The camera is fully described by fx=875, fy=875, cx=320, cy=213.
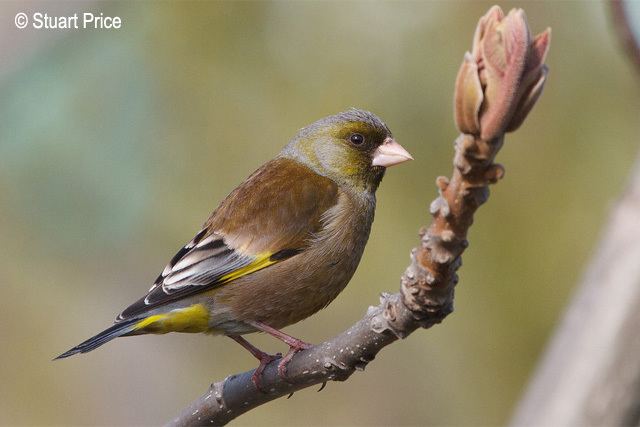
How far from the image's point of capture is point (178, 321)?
483 cm

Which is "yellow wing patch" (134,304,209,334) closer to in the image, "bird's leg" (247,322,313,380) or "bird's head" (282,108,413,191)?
"bird's leg" (247,322,313,380)

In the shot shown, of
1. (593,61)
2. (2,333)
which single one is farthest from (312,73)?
(2,333)

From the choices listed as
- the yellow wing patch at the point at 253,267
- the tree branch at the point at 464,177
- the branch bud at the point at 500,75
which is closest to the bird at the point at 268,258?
the yellow wing patch at the point at 253,267

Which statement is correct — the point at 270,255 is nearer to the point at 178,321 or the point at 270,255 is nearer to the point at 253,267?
the point at 253,267

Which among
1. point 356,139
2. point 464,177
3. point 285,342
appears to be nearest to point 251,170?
point 356,139

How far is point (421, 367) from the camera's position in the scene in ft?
27.8

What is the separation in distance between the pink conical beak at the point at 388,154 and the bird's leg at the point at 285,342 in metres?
1.31

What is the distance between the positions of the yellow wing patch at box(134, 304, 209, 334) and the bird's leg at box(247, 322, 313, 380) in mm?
281

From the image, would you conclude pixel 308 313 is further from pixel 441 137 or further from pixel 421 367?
pixel 421 367

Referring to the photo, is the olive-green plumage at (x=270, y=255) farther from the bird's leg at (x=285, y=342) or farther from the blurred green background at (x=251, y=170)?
the blurred green background at (x=251, y=170)

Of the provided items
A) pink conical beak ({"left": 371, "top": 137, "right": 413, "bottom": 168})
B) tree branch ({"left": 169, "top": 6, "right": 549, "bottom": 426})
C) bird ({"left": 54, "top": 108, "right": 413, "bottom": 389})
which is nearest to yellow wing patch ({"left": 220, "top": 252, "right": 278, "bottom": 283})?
bird ({"left": 54, "top": 108, "right": 413, "bottom": 389})

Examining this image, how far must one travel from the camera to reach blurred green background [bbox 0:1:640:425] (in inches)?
277

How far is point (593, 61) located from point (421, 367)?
3258 millimetres

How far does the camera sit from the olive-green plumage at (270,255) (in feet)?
16.0
